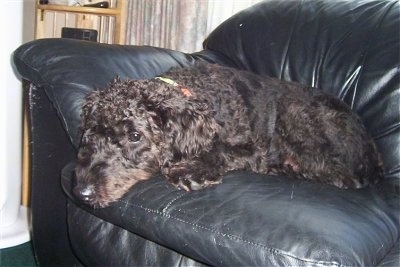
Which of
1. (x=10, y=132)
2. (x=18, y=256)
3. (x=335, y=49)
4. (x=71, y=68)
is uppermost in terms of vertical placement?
(x=335, y=49)

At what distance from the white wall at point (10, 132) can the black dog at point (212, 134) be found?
106 cm

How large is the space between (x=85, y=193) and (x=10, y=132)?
4.35 feet

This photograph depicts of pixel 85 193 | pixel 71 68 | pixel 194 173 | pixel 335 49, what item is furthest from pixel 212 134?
pixel 335 49

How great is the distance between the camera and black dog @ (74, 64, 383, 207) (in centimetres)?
172

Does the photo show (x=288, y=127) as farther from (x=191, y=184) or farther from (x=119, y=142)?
(x=119, y=142)

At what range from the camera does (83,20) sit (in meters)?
4.41

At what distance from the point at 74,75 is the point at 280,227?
1171 mm

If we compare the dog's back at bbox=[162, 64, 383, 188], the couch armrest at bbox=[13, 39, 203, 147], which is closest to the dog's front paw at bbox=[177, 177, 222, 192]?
the dog's back at bbox=[162, 64, 383, 188]

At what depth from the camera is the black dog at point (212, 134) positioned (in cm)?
172

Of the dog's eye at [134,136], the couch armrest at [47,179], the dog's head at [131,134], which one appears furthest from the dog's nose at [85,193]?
the couch armrest at [47,179]

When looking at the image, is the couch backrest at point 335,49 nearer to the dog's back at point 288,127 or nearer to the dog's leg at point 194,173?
the dog's back at point 288,127

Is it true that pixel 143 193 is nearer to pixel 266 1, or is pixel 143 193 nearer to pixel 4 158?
pixel 4 158

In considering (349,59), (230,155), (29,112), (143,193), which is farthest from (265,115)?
(29,112)

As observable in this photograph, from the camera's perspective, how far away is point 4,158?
2.66 m
